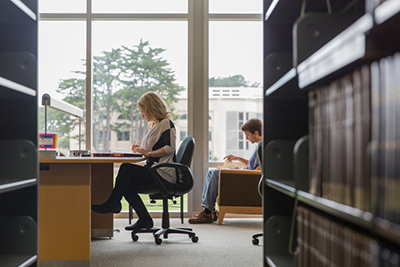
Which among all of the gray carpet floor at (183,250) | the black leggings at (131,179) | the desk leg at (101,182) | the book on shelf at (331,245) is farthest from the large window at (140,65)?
the book on shelf at (331,245)

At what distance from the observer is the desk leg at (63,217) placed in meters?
2.67

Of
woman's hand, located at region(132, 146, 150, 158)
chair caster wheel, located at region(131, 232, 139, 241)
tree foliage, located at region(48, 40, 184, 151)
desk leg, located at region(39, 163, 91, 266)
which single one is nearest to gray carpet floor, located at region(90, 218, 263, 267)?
chair caster wheel, located at region(131, 232, 139, 241)

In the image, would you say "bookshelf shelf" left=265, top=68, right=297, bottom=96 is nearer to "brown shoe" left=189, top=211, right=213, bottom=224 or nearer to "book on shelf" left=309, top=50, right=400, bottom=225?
"book on shelf" left=309, top=50, right=400, bottom=225

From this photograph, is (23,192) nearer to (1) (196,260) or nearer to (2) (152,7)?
(1) (196,260)

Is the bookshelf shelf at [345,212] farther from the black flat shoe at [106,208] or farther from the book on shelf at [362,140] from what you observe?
the black flat shoe at [106,208]

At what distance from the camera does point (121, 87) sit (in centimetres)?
520

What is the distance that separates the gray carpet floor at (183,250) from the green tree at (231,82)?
1801mm

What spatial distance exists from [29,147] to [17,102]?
8.7 inches

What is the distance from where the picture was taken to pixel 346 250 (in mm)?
1017

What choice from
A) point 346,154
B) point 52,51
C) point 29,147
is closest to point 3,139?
point 29,147

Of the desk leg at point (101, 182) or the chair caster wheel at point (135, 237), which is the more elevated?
the desk leg at point (101, 182)

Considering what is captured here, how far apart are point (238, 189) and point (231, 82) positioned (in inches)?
58.2

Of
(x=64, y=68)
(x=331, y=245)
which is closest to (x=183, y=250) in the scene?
(x=331, y=245)

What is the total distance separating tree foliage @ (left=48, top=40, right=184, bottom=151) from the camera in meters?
5.16
